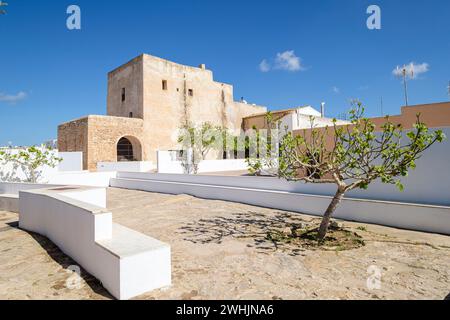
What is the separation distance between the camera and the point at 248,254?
457 cm

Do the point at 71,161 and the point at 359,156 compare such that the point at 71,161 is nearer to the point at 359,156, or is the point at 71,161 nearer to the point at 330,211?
the point at 330,211

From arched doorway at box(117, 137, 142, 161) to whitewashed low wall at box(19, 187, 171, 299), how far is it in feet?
58.5

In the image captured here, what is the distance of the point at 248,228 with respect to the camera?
6.27m

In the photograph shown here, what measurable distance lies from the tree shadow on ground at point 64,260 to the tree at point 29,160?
6336mm

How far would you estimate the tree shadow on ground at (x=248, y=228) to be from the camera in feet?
16.6

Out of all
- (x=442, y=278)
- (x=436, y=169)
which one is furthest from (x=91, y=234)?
(x=436, y=169)

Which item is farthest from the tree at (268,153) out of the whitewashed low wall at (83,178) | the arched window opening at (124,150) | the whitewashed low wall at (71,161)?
the arched window opening at (124,150)

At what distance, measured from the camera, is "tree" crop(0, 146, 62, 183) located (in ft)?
35.3

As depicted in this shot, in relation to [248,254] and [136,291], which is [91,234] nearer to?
[136,291]

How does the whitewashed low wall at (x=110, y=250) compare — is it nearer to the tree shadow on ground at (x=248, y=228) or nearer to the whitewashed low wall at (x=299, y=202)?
the tree shadow on ground at (x=248, y=228)

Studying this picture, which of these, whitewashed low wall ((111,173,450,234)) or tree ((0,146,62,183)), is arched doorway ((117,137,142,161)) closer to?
whitewashed low wall ((111,173,450,234))

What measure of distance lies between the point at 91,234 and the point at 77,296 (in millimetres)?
776

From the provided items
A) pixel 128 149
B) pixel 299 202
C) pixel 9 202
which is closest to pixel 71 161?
pixel 128 149
